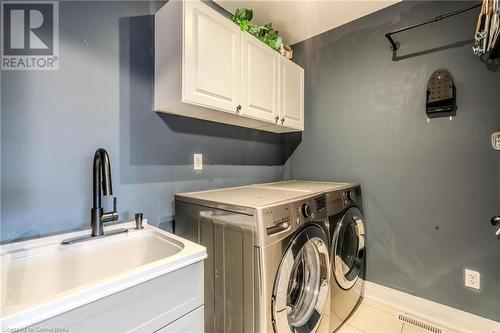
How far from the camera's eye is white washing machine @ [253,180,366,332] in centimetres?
152

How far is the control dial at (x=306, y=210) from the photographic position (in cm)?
128

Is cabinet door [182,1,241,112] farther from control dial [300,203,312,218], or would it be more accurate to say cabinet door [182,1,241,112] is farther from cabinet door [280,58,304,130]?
control dial [300,203,312,218]

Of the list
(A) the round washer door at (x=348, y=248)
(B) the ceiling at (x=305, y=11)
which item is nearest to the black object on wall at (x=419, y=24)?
(B) the ceiling at (x=305, y=11)

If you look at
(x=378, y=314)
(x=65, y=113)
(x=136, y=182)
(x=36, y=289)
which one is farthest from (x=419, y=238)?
(x=65, y=113)

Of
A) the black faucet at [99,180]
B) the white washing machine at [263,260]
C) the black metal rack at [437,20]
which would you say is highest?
the black metal rack at [437,20]

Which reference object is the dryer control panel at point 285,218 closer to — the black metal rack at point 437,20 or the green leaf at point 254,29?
the green leaf at point 254,29

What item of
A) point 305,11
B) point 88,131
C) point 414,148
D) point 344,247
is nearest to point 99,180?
point 88,131

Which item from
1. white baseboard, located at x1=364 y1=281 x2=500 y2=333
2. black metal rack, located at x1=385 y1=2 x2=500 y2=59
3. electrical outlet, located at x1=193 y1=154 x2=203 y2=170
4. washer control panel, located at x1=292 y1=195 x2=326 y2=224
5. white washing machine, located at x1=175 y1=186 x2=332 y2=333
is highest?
black metal rack, located at x1=385 y1=2 x2=500 y2=59

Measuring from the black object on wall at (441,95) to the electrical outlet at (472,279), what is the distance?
1137 millimetres

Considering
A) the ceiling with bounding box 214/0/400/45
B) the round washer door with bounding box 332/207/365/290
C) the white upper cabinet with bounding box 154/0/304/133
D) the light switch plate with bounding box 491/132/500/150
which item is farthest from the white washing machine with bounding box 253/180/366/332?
the ceiling with bounding box 214/0/400/45

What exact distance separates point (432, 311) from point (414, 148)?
4.15ft

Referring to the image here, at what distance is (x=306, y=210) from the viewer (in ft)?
4.24

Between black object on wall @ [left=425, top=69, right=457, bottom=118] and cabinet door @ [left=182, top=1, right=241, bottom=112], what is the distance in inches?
57.7

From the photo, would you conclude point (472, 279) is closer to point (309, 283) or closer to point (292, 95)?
point (309, 283)
